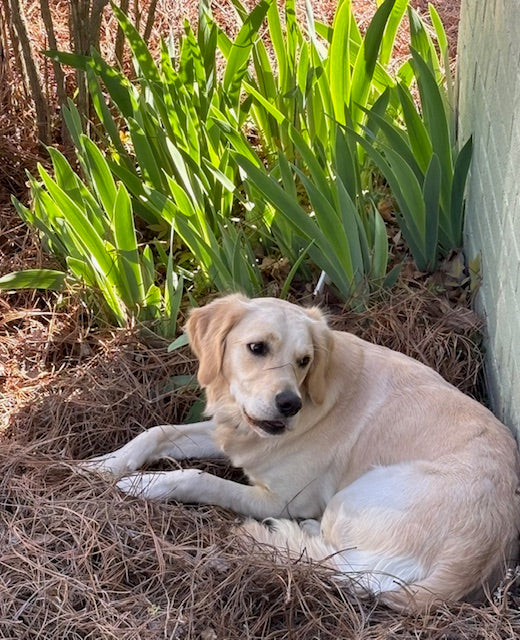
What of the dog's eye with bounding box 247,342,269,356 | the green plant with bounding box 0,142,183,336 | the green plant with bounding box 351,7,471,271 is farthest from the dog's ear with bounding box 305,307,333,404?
the green plant with bounding box 351,7,471,271

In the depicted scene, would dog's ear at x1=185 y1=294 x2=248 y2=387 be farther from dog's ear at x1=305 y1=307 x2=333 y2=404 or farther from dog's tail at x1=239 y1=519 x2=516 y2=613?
dog's tail at x1=239 y1=519 x2=516 y2=613

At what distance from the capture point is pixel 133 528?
2.76 meters

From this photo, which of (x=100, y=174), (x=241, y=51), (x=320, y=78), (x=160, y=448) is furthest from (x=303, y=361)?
(x=241, y=51)

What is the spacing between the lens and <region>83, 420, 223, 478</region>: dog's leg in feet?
10.0

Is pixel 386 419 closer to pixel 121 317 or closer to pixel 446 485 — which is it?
pixel 446 485

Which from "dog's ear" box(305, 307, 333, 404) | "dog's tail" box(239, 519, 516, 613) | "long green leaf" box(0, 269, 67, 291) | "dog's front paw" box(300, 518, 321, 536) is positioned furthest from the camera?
"long green leaf" box(0, 269, 67, 291)

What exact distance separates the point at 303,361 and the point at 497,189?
3.39ft

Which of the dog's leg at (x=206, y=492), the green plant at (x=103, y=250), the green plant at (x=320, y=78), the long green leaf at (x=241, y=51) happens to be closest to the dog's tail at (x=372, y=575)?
the dog's leg at (x=206, y=492)

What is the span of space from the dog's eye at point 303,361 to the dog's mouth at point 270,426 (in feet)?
0.58

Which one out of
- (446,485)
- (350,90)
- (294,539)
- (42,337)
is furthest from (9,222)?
(446,485)

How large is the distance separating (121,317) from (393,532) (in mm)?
1481

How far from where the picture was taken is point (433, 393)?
2.84m

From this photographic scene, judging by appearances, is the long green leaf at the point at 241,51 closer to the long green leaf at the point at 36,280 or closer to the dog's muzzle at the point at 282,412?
the long green leaf at the point at 36,280

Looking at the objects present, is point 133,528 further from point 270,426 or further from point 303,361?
point 303,361
